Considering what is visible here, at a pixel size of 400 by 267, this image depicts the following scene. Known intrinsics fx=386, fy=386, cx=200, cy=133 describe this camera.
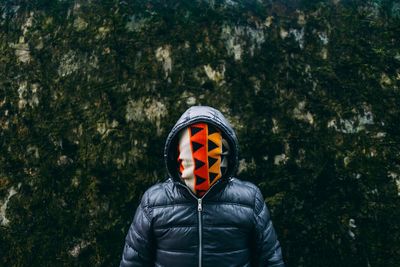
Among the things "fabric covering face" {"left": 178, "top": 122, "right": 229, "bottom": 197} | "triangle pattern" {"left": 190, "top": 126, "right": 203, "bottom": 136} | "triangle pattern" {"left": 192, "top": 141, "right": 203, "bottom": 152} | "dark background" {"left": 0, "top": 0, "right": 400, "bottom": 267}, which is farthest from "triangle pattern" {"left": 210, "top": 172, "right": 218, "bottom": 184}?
"dark background" {"left": 0, "top": 0, "right": 400, "bottom": 267}

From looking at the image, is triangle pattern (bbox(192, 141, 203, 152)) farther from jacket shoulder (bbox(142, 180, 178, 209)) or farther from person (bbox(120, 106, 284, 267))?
jacket shoulder (bbox(142, 180, 178, 209))

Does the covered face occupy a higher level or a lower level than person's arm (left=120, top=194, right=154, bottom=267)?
higher

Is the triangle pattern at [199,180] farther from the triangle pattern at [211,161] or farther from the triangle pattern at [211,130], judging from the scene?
the triangle pattern at [211,130]

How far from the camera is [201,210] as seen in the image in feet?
9.21

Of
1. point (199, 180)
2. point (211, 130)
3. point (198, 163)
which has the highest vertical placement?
point (211, 130)

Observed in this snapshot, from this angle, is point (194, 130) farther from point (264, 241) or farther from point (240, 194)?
point (264, 241)

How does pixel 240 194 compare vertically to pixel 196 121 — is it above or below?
below

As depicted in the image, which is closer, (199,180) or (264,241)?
(199,180)

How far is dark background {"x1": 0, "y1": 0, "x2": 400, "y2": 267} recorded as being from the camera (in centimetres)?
399

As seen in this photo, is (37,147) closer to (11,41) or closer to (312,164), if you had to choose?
(11,41)

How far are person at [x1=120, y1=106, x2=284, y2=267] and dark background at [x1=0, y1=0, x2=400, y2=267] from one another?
3.68ft

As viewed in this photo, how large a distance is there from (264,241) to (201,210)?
23.1 inches

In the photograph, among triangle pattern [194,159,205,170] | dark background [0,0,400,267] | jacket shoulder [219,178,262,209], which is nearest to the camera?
triangle pattern [194,159,205,170]

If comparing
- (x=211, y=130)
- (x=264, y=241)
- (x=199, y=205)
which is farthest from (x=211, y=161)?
(x=264, y=241)
